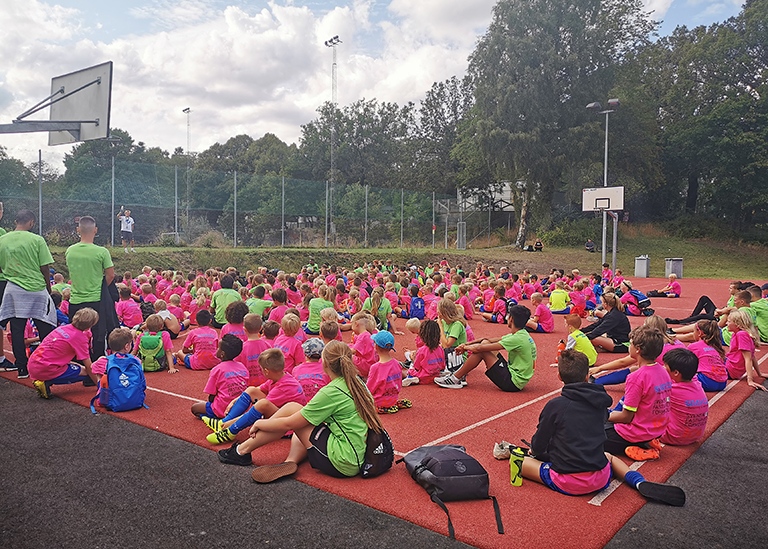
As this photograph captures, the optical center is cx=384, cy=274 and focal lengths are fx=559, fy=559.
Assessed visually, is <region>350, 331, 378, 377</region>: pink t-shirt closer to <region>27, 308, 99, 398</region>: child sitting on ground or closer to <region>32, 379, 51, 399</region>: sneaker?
<region>27, 308, 99, 398</region>: child sitting on ground

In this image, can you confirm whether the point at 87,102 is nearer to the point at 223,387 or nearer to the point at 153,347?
the point at 153,347

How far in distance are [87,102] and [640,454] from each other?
9.53 m

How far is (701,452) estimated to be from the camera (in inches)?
219

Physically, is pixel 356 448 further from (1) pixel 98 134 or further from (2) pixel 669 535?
(1) pixel 98 134

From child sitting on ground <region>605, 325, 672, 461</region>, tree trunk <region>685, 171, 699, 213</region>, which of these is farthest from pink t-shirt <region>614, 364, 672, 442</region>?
tree trunk <region>685, 171, 699, 213</region>

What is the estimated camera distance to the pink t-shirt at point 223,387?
19.7ft

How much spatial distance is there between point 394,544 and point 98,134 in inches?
321

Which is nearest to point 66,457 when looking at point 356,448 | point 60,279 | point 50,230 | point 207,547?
point 207,547

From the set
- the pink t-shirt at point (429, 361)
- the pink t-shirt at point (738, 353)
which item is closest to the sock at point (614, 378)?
the pink t-shirt at point (738, 353)

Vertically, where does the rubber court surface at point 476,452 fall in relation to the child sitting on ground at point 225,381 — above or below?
below

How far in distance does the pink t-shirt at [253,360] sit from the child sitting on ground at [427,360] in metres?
2.12

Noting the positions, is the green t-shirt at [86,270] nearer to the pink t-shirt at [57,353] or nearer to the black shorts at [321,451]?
the pink t-shirt at [57,353]

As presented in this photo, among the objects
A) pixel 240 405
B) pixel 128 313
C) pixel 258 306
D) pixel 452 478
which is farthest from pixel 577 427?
pixel 128 313

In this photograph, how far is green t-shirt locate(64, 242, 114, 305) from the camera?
24.6 feet
